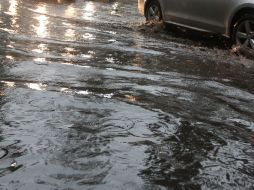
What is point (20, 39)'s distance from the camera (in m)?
8.29

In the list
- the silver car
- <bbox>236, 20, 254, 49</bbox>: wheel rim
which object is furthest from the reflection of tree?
the silver car

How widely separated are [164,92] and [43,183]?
2600mm

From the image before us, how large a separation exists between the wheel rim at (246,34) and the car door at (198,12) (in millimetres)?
467

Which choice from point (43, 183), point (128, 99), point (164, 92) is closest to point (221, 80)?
point (164, 92)

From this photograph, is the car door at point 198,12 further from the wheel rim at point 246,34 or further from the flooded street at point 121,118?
the flooded street at point 121,118

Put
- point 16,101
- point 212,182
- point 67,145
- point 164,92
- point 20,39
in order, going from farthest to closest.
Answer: point 20,39 < point 164,92 < point 16,101 < point 67,145 < point 212,182

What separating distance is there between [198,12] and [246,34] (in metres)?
1.44

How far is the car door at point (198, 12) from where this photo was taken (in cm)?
898

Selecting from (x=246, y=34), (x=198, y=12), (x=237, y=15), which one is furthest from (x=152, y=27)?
(x=246, y=34)

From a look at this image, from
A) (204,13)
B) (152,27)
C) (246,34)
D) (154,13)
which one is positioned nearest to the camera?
(246,34)

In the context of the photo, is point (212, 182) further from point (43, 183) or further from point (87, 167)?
point (43, 183)

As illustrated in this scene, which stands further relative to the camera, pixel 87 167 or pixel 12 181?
pixel 87 167

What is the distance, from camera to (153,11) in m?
11.7

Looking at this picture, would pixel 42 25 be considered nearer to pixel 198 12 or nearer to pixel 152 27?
pixel 152 27
